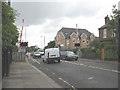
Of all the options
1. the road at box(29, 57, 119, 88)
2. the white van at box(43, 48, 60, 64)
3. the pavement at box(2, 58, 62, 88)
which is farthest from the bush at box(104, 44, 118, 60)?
the pavement at box(2, 58, 62, 88)

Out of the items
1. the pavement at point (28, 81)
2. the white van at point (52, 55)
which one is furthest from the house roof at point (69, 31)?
Answer: the pavement at point (28, 81)

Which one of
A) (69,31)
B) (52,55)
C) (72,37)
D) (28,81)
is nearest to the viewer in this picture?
(28,81)

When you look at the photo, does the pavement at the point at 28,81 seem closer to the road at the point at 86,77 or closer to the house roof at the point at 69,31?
the road at the point at 86,77

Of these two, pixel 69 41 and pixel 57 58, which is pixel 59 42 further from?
pixel 57 58

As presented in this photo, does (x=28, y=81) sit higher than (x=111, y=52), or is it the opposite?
(x=111, y=52)

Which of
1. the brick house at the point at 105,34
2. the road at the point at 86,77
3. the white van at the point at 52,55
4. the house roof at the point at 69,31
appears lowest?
the road at the point at 86,77

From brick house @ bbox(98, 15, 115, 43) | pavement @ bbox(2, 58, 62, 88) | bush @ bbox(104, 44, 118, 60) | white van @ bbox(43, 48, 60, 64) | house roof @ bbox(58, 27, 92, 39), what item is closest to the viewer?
pavement @ bbox(2, 58, 62, 88)

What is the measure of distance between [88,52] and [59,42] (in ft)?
126

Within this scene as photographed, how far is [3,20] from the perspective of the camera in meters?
7.92

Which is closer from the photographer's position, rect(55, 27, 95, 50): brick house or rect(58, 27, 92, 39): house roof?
rect(55, 27, 95, 50): brick house

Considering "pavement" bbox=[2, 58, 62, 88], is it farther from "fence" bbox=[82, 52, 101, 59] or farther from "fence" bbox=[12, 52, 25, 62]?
"fence" bbox=[82, 52, 101, 59]

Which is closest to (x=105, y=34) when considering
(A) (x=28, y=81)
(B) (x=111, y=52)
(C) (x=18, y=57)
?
(B) (x=111, y=52)

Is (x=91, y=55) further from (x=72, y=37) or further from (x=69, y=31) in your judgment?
(x=69, y=31)

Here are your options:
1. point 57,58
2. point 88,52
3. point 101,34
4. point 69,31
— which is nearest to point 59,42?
point 69,31
